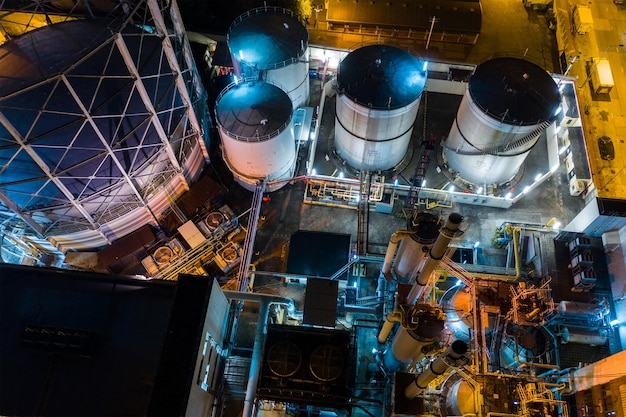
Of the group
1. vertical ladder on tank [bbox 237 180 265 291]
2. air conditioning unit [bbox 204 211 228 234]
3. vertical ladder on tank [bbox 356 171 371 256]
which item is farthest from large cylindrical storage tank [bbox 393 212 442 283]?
air conditioning unit [bbox 204 211 228 234]

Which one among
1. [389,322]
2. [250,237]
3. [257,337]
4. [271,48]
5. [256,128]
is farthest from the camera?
[271,48]

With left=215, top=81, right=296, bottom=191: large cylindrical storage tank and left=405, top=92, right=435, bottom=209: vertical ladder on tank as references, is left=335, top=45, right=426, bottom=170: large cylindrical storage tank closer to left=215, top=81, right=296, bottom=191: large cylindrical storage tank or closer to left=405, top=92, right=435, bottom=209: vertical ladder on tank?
left=405, top=92, right=435, bottom=209: vertical ladder on tank

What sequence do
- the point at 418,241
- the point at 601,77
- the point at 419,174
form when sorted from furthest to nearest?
the point at 601,77 → the point at 419,174 → the point at 418,241

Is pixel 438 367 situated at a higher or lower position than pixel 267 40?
lower

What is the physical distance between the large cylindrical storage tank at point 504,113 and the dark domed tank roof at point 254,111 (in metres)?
15.2

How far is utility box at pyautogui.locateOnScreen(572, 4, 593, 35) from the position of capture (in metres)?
49.9

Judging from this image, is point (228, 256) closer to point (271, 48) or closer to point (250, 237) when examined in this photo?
point (250, 237)

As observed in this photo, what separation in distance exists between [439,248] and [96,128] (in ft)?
79.6

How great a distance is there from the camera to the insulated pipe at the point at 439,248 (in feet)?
81.0

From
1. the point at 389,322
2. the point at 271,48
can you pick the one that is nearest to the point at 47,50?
the point at 271,48

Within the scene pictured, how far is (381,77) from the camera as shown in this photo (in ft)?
130

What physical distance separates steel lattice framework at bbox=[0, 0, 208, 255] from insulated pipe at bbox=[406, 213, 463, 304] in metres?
23.1

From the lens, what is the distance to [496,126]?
127ft

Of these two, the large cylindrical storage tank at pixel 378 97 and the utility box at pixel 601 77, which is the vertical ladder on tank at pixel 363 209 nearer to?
the large cylindrical storage tank at pixel 378 97
